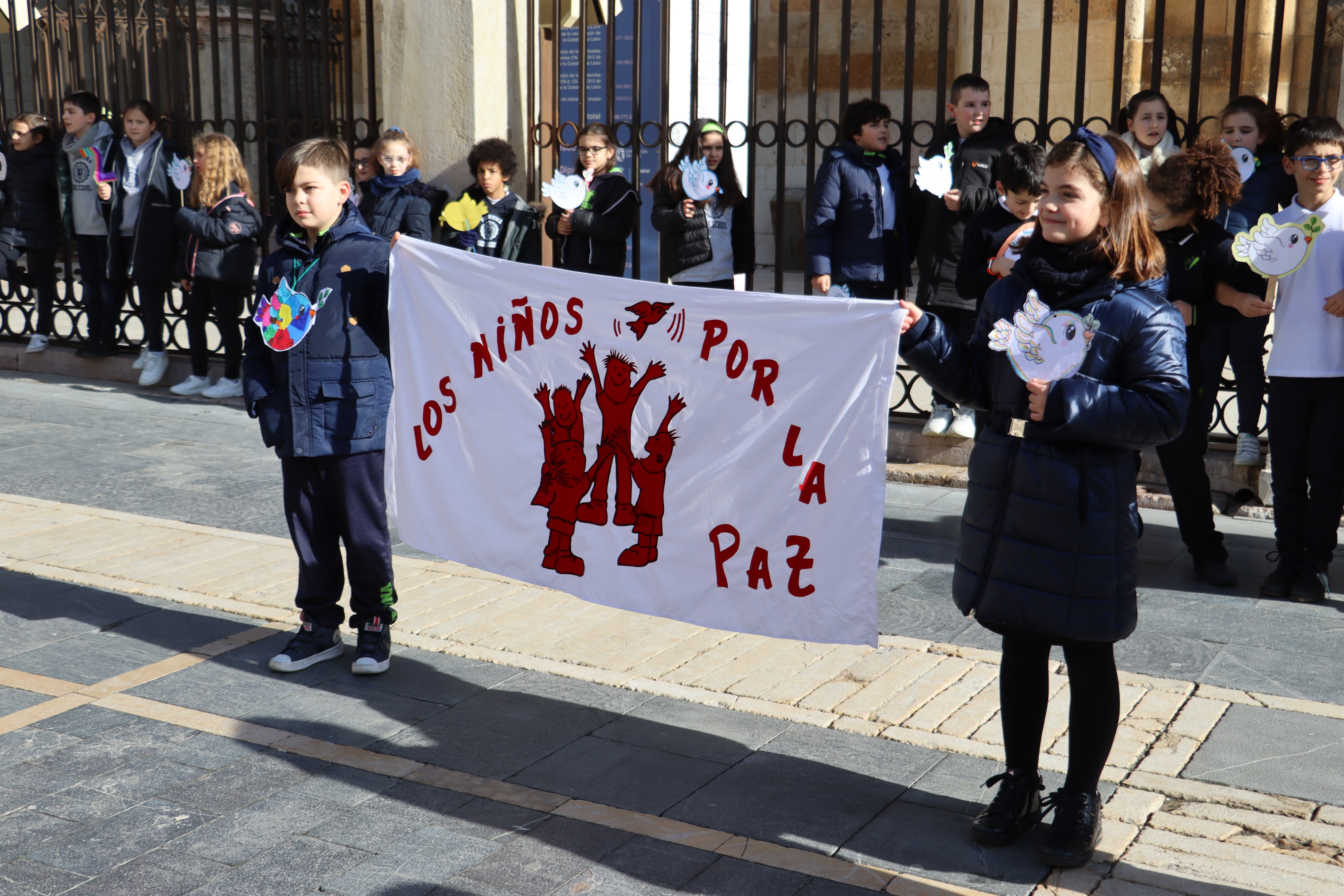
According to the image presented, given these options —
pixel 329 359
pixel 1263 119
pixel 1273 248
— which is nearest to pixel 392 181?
pixel 329 359

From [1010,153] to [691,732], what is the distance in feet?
9.63

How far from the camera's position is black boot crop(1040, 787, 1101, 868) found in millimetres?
3418

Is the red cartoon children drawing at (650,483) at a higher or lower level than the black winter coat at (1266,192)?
lower

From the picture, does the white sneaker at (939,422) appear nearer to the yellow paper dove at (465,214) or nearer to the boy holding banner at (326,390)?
the yellow paper dove at (465,214)

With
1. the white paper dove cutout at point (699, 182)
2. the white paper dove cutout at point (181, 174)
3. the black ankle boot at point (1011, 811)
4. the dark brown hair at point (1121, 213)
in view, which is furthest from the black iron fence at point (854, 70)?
the black ankle boot at point (1011, 811)

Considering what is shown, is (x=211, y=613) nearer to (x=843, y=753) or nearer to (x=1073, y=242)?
(x=843, y=753)

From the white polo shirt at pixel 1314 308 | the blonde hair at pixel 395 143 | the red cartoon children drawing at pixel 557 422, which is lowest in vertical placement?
the red cartoon children drawing at pixel 557 422

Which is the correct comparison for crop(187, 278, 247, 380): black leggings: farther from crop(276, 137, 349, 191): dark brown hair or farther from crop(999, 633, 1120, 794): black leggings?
crop(999, 633, 1120, 794): black leggings

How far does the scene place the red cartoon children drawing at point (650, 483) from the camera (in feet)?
13.9

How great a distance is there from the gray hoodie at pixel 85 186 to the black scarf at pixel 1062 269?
30.7 feet

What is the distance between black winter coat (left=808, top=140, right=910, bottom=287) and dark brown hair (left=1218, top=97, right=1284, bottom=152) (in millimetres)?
1864

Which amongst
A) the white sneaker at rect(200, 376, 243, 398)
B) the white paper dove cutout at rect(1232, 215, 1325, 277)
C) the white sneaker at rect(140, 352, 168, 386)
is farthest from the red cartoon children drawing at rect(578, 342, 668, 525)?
the white sneaker at rect(140, 352, 168, 386)

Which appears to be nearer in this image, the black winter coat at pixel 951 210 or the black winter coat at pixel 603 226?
the black winter coat at pixel 951 210

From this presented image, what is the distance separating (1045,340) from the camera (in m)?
3.30
